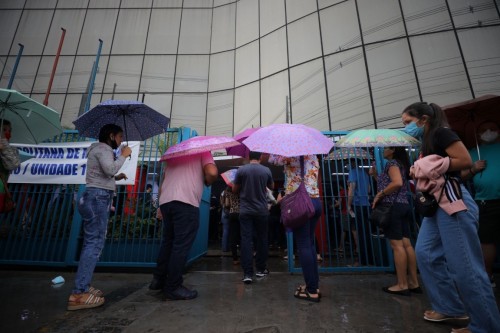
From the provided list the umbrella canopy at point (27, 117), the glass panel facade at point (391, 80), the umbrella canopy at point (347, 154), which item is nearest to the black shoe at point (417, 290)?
the umbrella canopy at point (347, 154)

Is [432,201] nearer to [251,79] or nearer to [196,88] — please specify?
[251,79]

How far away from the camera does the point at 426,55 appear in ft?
33.6

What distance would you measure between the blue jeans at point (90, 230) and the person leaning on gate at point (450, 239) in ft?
10.4

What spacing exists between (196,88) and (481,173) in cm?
1314

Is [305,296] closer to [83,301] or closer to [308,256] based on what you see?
[308,256]

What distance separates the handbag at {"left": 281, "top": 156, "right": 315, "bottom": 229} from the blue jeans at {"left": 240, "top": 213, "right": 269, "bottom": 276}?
107cm

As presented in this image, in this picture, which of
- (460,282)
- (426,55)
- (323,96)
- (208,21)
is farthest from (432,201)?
(208,21)

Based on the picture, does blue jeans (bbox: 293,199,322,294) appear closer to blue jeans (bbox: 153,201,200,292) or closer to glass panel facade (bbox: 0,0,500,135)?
blue jeans (bbox: 153,201,200,292)

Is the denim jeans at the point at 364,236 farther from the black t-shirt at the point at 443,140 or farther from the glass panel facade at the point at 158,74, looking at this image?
the glass panel facade at the point at 158,74

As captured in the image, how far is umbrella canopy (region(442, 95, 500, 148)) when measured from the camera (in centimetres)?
263

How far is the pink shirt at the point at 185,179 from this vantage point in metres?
3.04

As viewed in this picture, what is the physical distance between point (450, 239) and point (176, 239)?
258cm

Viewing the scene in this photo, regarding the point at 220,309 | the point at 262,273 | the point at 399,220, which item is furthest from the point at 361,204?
the point at 220,309

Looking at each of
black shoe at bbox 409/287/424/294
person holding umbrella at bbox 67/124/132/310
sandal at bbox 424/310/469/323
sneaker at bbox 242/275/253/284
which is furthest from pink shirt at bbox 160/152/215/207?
black shoe at bbox 409/287/424/294
